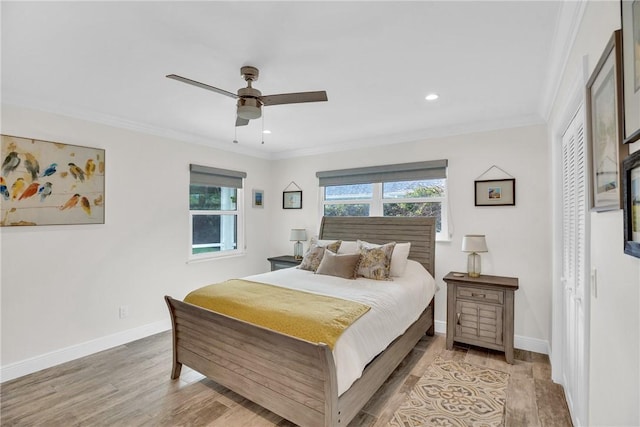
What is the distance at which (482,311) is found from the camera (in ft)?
10.6

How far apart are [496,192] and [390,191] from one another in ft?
4.40

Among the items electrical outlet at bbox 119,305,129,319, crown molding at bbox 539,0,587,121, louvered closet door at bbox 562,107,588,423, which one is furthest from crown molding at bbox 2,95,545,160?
electrical outlet at bbox 119,305,129,319

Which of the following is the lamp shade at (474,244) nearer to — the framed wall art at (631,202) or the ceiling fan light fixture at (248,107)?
the framed wall art at (631,202)

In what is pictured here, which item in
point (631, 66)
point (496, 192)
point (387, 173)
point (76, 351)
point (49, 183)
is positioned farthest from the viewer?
point (387, 173)

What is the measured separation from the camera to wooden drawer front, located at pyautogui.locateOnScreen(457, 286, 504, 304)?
3.16 m

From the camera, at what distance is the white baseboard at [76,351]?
2836 millimetres

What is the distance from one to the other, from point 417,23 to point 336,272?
2.41 meters

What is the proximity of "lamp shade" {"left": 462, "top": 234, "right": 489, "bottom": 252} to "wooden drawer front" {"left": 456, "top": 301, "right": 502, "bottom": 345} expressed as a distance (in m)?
0.57

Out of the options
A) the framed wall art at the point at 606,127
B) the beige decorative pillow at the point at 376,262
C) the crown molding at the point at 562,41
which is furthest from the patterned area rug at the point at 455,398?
the crown molding at the point at 562,41

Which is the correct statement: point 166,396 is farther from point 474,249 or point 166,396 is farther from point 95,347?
point 474,249

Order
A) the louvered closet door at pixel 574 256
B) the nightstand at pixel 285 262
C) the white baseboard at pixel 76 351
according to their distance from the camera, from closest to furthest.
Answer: the louvered closet door at pixel 574 256 < the white baseboard at pixel 76 351 < the nightstand at pixel 285 262

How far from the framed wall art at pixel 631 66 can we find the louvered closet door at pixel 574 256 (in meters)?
1.00

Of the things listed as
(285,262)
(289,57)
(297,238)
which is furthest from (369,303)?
(297,238)

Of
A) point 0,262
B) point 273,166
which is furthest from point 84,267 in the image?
point 273,166
